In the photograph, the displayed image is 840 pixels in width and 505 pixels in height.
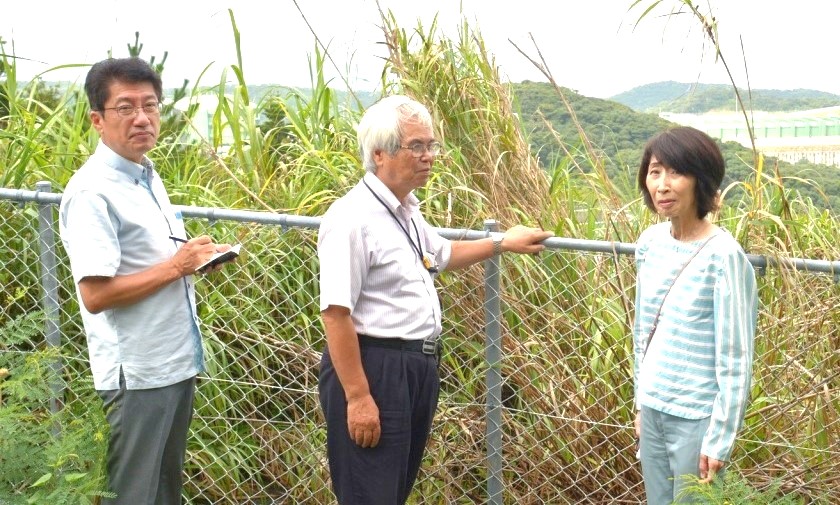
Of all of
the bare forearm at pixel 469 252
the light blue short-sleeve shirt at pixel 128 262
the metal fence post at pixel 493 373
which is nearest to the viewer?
the light blue short-sleeve shirt at pixel 128 262

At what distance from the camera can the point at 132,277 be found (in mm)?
3434

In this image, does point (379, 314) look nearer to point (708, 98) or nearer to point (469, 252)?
point (469, 252)

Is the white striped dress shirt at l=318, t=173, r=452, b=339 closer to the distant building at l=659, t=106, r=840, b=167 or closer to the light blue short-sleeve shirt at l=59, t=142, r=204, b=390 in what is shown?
the light blue short-sleeve shirt at l=59, t=142, r=204, b=390

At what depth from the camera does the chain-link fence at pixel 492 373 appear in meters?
3.98

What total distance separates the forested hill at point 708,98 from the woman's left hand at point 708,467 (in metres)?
1.33

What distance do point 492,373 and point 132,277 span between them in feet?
4.57

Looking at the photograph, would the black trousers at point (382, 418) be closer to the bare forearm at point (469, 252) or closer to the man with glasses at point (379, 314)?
the man with glasses at point (379, 314)

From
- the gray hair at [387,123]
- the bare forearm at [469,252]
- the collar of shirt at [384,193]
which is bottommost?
the bare forearm at [469,252]

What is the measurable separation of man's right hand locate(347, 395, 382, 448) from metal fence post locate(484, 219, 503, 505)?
89cm

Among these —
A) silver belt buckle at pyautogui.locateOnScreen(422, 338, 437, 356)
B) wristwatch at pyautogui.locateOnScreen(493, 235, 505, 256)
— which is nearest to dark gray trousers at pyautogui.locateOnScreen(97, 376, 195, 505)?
silver belt buckle at pyautogui.locateOnScreen(422, 338, 437, 356)

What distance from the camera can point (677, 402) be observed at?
3.09 m

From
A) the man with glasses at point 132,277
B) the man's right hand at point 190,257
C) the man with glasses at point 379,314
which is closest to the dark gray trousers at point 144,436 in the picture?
the man with glasses at point 132,277

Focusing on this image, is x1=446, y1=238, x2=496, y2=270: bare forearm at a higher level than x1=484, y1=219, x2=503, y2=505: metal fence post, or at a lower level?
higher

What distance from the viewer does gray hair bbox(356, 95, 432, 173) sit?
336 centimetres
